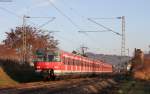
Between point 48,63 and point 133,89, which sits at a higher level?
point 48,63

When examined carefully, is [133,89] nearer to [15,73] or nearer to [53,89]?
[53,89]

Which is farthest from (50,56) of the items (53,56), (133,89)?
(133,89)

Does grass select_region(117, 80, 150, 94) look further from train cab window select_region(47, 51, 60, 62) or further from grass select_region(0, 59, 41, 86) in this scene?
grass select_region(0, 59, 41, 86)

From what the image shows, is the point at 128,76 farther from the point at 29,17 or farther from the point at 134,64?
the point at 29,17

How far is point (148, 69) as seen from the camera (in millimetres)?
68875

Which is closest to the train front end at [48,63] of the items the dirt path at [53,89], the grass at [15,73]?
the grass at [15,73]

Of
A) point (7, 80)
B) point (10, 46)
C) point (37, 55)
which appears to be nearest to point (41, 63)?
point (37, 55)

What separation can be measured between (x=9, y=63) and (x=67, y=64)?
718cm

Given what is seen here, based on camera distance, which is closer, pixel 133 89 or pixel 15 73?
pixel 133 89

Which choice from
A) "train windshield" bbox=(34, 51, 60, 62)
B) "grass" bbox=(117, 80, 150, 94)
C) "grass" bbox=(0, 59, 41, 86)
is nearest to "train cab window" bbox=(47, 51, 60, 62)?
"train windshield" bbox=(34, 51, 60, 62)

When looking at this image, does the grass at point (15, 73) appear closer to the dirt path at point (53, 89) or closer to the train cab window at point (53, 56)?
the train cab window at point (53, 56)

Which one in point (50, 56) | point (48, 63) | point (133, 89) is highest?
point (50, 56)

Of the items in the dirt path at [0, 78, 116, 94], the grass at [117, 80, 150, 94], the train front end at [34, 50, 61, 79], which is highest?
the train front end at [34, 50, 61, 79]

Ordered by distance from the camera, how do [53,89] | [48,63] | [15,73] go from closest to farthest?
[53,89]
[48,63]
[15,73]
